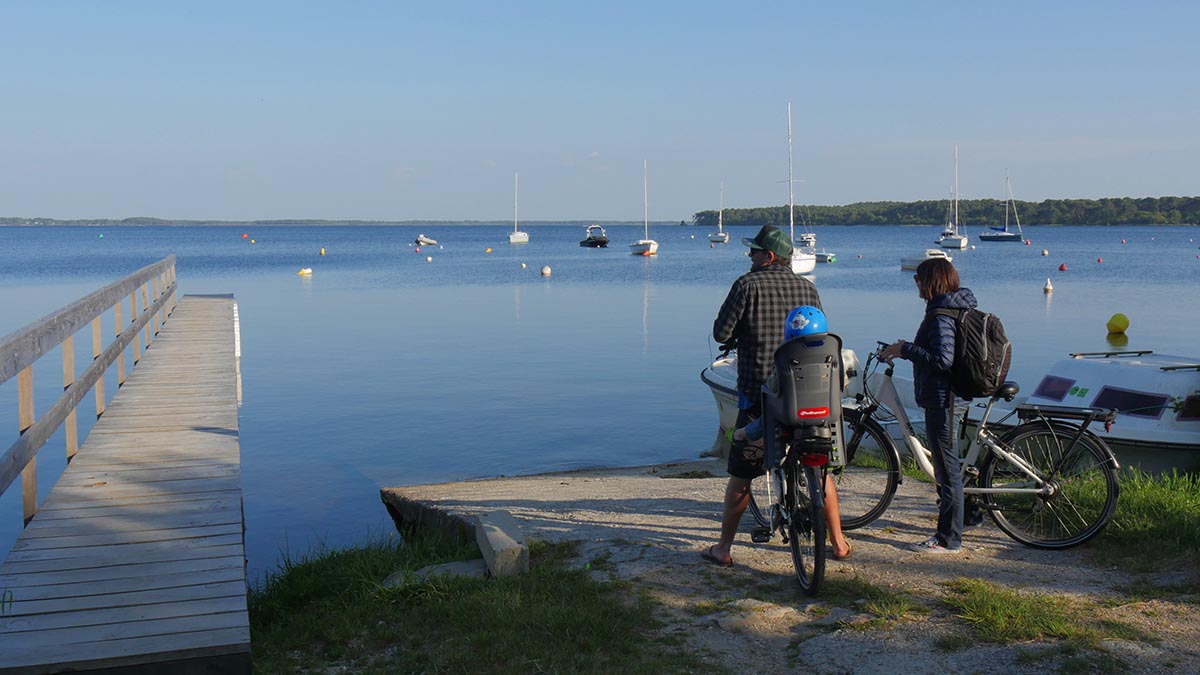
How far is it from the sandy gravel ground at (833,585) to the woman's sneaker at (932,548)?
77 millimetres

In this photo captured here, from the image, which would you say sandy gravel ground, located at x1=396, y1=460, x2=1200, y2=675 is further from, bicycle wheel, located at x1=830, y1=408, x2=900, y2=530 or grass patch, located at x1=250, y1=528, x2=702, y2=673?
grass patch, located at x1=250, y1=528, x2=702, y2=673

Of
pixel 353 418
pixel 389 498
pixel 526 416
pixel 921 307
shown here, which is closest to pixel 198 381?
pixel 389 498

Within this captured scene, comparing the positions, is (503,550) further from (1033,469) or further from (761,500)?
(1033,469)

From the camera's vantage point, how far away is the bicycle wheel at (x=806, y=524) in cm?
486

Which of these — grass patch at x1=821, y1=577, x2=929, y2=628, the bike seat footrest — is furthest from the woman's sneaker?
the bike seat footrest

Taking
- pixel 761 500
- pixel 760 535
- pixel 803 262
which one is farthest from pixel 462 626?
pixel 803 262

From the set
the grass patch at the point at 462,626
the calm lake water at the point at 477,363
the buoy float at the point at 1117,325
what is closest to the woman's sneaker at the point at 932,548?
the grass patch at the point at 462,626

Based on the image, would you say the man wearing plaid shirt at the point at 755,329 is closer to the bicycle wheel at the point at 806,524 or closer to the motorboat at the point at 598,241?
the bicycle wheel at the point at 806,524

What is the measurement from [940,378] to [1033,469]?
76 centimetres

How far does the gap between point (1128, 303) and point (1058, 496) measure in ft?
119

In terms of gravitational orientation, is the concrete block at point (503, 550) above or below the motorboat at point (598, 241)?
below

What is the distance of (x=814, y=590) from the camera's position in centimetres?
493

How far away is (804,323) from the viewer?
505 cm

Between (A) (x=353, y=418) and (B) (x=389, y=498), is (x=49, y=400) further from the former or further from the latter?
(B) (x=389, y=498)
